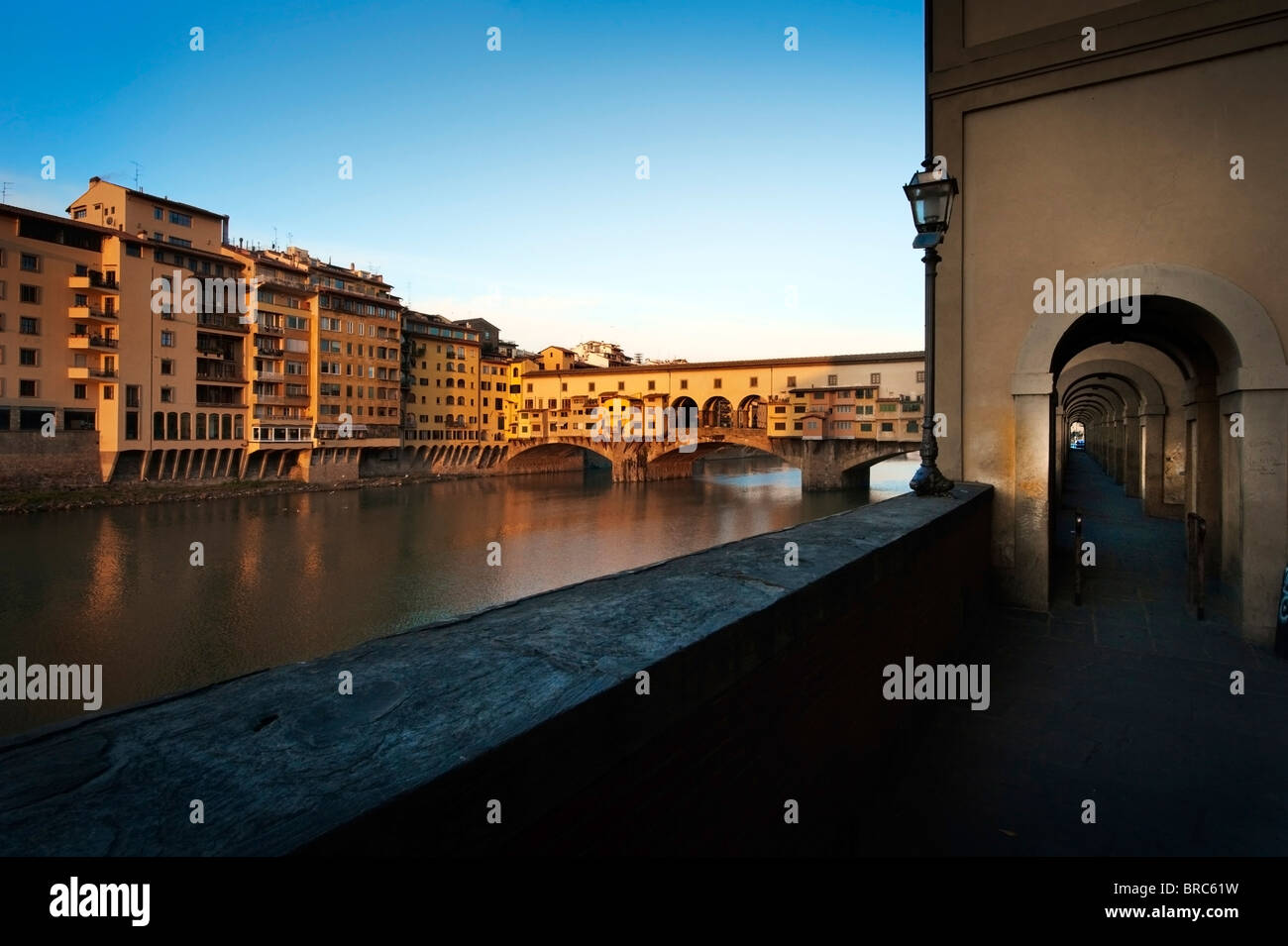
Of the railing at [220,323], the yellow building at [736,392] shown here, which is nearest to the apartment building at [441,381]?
the yellow building at [736,392]

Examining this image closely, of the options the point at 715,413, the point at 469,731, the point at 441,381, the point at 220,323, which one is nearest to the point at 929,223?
the point at 469,731

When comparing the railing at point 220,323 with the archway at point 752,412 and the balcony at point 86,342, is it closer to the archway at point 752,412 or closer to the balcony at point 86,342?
the balcony at point 86,342

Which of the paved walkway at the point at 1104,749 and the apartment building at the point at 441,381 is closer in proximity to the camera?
the paved walkway at the point at 1104,749

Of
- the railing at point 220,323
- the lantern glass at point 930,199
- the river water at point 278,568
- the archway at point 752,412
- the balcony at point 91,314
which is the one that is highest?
the railing at point 220,323

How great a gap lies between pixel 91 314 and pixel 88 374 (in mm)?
3611

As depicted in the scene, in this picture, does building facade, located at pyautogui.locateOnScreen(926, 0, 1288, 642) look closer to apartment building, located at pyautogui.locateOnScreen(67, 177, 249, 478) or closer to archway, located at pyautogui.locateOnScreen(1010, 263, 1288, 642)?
archway, located at pyautogui.locateOnScreen(1010, 263, 1288, 642)

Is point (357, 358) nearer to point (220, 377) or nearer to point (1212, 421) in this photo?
point (220, 377)

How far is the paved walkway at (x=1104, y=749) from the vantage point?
366 centimetres

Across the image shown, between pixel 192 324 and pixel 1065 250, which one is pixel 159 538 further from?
pixel 1065 250

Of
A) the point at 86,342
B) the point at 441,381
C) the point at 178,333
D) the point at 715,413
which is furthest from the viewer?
the point at 715,413

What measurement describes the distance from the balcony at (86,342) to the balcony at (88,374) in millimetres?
1302

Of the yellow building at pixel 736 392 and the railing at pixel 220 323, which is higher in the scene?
the railing at pixel 220 323

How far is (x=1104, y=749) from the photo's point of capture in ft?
14.9

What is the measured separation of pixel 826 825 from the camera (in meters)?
3.27
